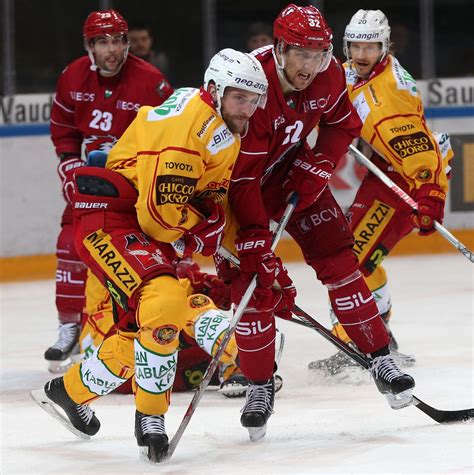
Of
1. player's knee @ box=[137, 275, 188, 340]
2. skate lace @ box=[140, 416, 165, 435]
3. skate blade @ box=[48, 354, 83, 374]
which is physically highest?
player's knee @ box=[137, 275, 188, 340]

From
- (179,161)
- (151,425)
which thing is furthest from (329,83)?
(151,425)

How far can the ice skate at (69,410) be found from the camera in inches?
158

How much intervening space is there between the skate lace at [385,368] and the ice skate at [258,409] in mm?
319

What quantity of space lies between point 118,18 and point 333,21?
3020 mm

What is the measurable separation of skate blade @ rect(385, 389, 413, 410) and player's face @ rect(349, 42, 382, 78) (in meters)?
1.44

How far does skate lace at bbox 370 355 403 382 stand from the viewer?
4.17 meters

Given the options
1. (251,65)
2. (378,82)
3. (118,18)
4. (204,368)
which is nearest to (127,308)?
(251,65)

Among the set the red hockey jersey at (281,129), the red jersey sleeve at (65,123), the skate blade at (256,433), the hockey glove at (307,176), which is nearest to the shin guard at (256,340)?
the skate blade at (256,433)

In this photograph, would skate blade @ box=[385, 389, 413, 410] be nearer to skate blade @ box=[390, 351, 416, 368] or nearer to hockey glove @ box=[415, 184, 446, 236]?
hockey glove @ box=[415, 184, 446, 236]

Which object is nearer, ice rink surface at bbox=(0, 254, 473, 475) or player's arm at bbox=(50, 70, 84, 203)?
ice rink surface at bbox=(0, 254, 473, 475)

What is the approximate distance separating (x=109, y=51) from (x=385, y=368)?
1.91 m

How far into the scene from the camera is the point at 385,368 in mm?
4215

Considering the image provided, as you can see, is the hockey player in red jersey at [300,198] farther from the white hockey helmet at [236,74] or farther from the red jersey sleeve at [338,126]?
the white hockey helmet at [236,74]

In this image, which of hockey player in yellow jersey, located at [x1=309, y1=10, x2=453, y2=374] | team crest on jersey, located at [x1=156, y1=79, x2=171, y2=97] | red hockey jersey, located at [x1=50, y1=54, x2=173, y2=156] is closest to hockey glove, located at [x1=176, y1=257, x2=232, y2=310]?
hockey player in yellow jersey, located at [x1=309, y1=10, x2=453, y2=374]
